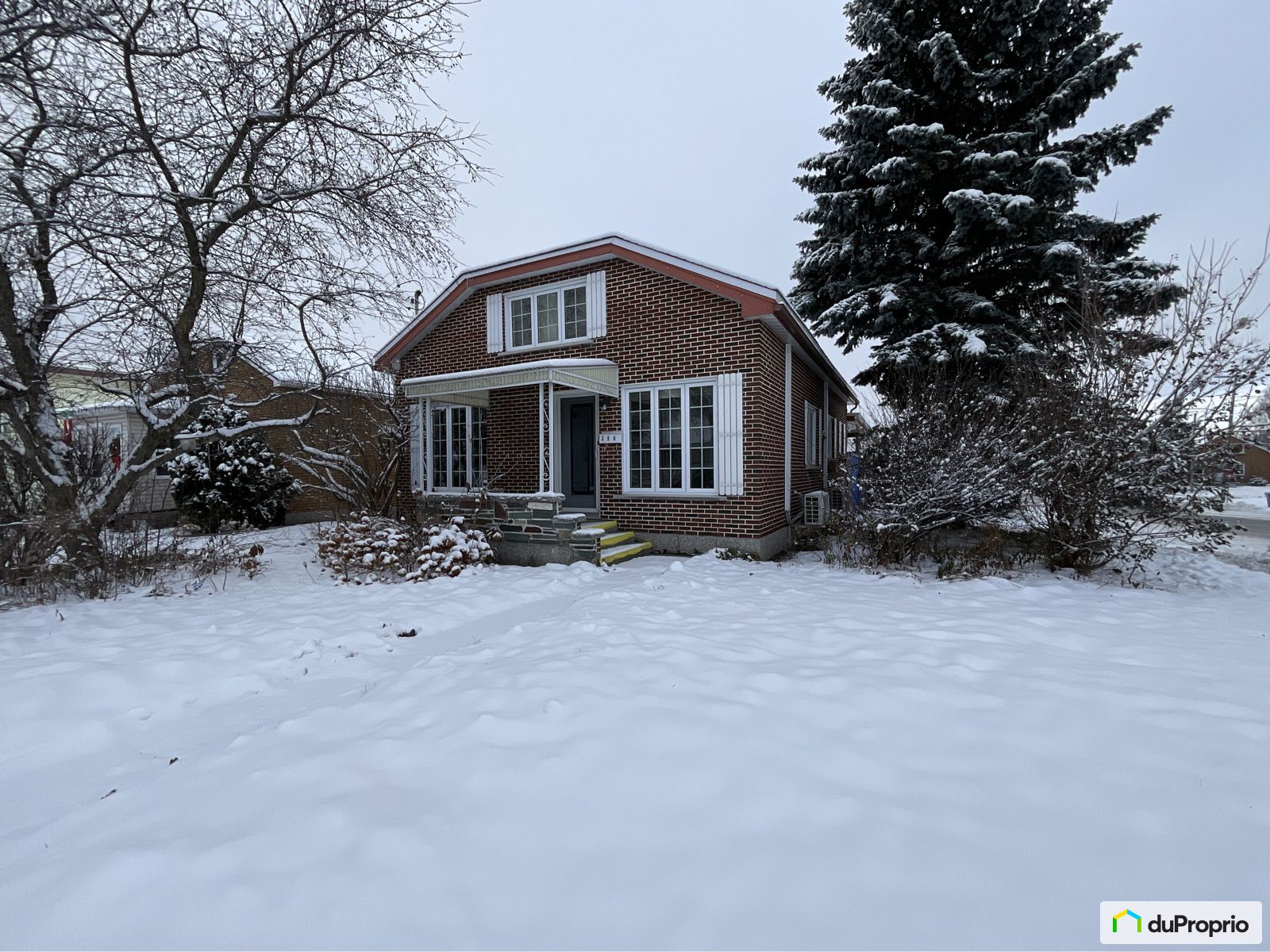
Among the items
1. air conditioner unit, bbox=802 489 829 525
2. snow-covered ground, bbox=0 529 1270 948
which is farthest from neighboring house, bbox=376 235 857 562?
snow-covered ground, bbox=0 529 1270 948

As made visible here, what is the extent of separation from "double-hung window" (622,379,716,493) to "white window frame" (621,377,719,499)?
1 cm

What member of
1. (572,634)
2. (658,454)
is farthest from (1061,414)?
(572,634)

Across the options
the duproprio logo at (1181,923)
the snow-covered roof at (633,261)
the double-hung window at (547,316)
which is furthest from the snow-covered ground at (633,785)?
the double-hung window at (547,316)

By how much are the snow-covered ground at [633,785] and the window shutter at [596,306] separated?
6616mm

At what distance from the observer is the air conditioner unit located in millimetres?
10633

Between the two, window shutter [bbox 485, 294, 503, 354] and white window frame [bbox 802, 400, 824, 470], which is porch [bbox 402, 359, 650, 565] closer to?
window shutter [bbox 485, 294, 503, 354]

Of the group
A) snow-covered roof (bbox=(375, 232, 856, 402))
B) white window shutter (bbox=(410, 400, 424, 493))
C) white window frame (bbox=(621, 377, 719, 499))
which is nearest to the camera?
snow-covered roof (bbox=(375, 232, 856, 402))

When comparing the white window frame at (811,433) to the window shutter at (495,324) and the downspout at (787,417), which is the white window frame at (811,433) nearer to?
the downspout at (787,417)

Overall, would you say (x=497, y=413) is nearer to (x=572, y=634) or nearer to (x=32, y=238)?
(x=32, y=238)

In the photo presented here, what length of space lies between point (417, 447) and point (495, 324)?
10.7ft

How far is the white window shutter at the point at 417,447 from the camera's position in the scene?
37.7 ft

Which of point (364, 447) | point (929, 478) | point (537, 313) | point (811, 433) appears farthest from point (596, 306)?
point (929, 478)

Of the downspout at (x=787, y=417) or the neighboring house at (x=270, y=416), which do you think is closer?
the neighboring house at (x=270, y=416)

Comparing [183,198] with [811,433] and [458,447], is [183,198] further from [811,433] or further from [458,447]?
[811,433]
